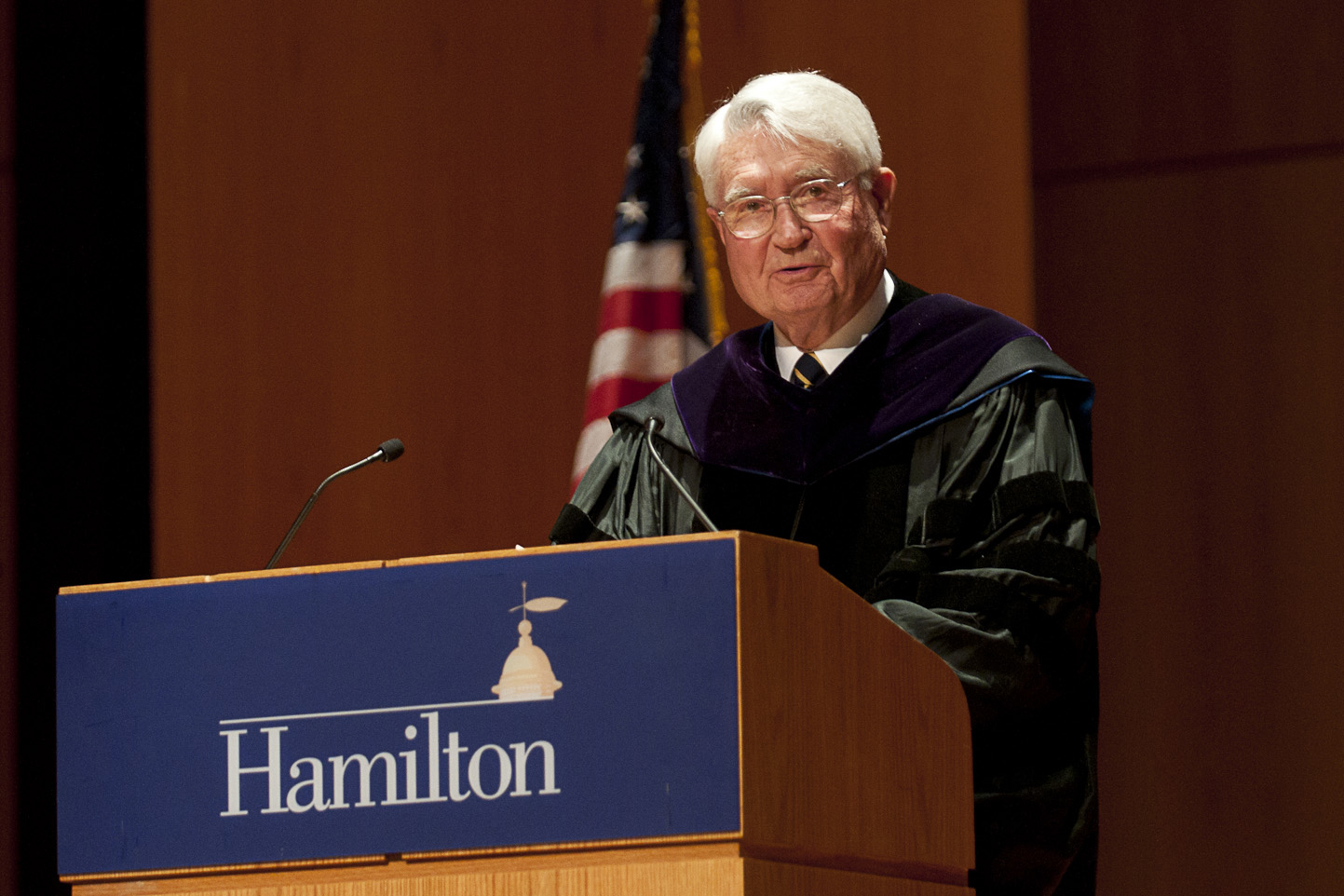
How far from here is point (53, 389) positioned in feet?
15.8

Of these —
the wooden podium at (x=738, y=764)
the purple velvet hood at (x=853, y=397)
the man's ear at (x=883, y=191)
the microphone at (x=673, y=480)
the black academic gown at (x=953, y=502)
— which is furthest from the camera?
the man's ear at (x=883, y=191)

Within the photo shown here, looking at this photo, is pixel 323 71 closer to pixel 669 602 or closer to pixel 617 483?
pixel 617 483

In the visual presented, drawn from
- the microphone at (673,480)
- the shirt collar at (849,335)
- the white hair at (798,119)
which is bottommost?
the microphone at (673,480)

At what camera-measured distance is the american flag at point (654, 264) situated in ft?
13.7

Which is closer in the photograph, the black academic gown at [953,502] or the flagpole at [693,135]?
the black academic gown at [953,502]

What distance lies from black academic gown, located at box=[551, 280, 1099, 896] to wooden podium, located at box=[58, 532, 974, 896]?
1.01ft

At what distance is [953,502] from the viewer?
2.62m

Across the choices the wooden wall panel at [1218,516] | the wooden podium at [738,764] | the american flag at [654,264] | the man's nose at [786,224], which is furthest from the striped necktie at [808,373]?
the wooden wall panel at [1218,516]

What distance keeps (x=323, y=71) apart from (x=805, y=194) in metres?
2.58

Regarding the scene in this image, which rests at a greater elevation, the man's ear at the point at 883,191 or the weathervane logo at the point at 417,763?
the man's ear at the point at 883,191

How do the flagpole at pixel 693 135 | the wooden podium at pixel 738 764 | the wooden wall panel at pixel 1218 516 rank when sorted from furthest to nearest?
the flagpole at pixel 693 135, the wooden wall panel at pixel 1218 516, the wooden podium at pixel 738 764

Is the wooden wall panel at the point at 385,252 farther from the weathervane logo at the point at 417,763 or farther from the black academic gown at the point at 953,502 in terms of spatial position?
the weathervane logo at the point at 417,763

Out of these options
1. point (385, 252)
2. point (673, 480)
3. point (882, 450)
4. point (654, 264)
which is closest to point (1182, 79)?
point (654, 264)

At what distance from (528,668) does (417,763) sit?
16 centimetres
